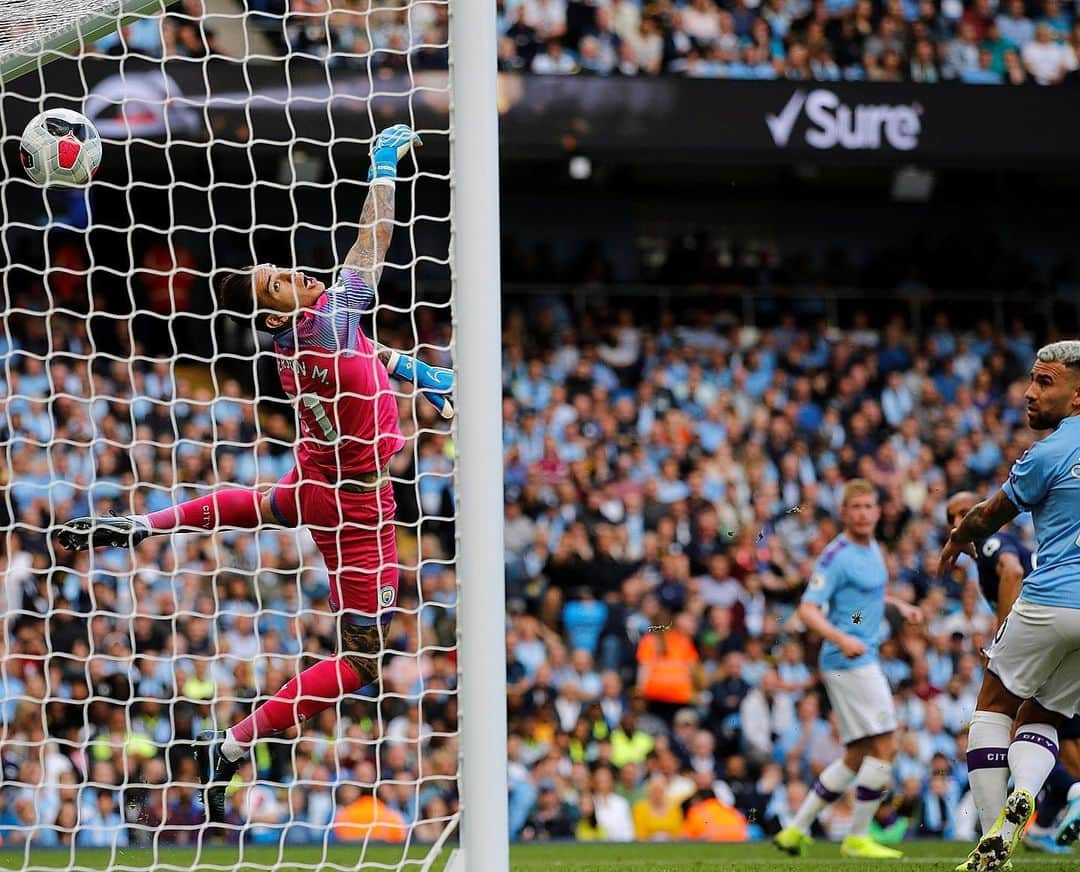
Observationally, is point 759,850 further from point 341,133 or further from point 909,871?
point 341,133

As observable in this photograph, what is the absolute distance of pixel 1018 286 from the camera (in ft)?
54.1

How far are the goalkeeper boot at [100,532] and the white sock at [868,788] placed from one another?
13.8 ft

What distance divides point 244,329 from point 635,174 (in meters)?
4.13

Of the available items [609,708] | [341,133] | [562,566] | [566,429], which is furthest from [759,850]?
[341,133]

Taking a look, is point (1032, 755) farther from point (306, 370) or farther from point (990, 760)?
point (306, 370)

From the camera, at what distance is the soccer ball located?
241 inches

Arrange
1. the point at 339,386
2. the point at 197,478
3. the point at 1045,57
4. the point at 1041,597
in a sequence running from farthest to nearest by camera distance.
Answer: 1. the point at 1045,57
2. the point at 197,478
3. the point at 339,386
4. the point at 1041,597

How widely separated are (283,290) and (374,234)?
1.36 ft

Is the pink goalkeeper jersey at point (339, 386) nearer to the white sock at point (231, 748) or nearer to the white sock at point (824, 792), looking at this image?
the white sock at point (231, 748)

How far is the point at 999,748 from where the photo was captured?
619cm

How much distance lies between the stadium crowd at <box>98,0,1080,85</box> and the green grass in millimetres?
7114

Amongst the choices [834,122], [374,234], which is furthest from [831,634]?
[834,122]

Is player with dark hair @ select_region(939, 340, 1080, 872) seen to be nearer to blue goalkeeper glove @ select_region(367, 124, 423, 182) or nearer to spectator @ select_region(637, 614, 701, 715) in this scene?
blue goalkeeper glove @ select_region(367, 124, 423, 182)

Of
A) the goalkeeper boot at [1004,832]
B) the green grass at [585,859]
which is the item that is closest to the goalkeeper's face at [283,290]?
the green grass at [585,859]
